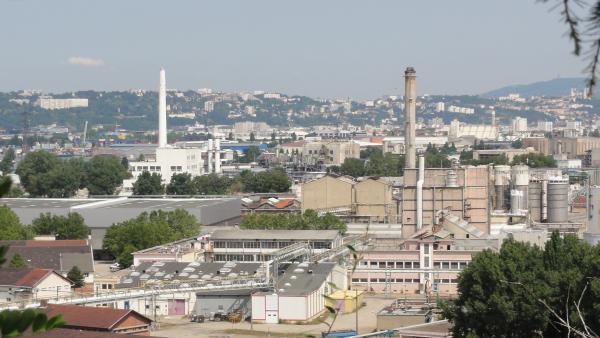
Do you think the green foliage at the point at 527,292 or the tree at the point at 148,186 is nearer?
the green foliage at the point at 527,292

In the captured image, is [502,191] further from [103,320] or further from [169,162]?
[169,162]

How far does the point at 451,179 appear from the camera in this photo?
80.9ft

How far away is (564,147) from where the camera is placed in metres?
69.7

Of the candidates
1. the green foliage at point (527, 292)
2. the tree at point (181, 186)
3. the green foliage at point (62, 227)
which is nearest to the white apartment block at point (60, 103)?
the tree at point (181, 186)

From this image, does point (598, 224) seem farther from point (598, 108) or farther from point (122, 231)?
point (598, 108)

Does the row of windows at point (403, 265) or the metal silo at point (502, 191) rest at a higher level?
the metal silo at point (502, 191)

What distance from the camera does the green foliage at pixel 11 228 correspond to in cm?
2295

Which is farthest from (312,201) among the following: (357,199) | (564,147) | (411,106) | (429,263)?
(564,147)

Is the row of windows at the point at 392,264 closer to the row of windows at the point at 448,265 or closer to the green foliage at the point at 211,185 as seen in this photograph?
the row of windows at the point at 448,265

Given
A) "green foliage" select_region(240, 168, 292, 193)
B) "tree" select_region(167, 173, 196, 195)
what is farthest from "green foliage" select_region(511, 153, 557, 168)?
"tree" select_region(167, 173, 196, 195)

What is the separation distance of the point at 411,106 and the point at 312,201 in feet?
12.8

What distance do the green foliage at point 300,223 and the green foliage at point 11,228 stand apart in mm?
4874

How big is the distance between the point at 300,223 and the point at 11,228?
5.97 m

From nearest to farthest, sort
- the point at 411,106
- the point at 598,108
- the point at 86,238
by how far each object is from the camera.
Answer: the point at 86,238, the point at 411,106, the point at 598,108
